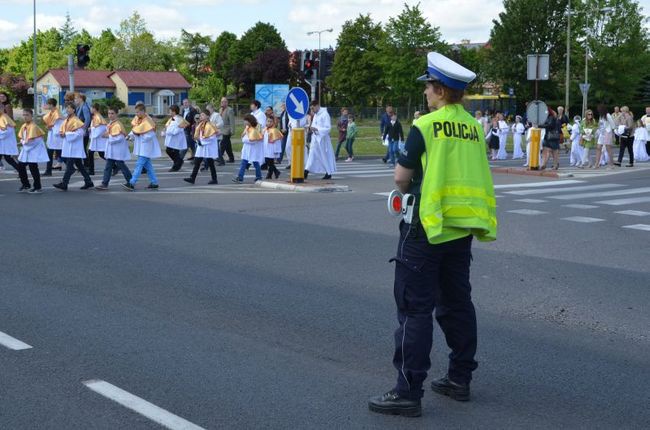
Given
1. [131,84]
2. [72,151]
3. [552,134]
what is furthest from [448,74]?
[131,84]

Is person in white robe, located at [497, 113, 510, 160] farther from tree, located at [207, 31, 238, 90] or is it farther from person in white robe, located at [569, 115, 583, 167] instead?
tree, located at [207, 31, 238, 90]

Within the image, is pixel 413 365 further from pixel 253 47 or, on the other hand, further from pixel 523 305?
pixel 253 47

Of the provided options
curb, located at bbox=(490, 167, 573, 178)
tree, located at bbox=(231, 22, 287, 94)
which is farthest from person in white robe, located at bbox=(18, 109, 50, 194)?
tree, located at bbox=(231, 22, 287, 94)

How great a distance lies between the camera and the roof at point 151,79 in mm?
103475

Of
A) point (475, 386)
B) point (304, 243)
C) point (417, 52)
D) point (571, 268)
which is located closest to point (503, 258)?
point (571, 268)

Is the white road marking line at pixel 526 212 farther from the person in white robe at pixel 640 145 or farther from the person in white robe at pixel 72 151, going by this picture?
the person in white robe at pixel 640 145

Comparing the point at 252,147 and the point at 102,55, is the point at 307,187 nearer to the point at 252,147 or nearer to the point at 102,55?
the point at 252,147

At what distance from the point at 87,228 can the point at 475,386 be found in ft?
25.6

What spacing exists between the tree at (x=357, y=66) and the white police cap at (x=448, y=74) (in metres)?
82.5

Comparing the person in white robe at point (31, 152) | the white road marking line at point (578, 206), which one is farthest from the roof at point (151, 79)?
the white road marking line at point (578, 206)

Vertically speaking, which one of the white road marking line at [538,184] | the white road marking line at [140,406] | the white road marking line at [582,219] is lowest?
the white road marking line at [140,406]

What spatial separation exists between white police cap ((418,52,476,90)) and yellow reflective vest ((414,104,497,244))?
0.37 feet

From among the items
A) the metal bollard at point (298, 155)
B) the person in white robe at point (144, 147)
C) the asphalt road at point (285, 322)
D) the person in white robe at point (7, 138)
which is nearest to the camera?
the asphalt road at point (285, 322)

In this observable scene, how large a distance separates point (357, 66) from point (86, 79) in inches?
1325
